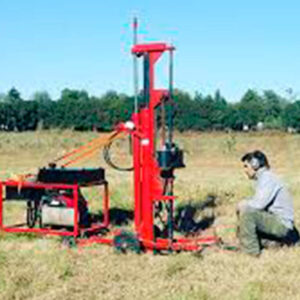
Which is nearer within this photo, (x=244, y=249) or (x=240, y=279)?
(x=240, y=279)

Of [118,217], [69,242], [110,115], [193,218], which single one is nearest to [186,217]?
[193,218]

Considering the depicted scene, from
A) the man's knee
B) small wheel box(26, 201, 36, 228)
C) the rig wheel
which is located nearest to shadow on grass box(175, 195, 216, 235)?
the rig wheel

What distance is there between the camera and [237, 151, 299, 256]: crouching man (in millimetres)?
7953

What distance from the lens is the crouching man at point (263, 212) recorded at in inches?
313

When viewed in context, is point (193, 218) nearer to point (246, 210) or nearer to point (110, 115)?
point (246, 210)

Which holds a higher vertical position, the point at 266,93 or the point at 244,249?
the point at 266,93

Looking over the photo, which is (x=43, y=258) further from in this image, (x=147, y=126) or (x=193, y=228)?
(x=193, y=228)

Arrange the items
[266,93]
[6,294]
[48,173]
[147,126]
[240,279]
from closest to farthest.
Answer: [6,294], [240,279], [147,126], [48,173], [266,93]

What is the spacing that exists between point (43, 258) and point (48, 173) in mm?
2010

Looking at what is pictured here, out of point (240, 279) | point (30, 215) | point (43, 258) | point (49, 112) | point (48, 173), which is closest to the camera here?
point (240, 279)

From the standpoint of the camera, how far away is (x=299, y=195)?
510 inches

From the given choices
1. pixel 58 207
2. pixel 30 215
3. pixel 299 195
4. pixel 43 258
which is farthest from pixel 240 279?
pixel 299 195

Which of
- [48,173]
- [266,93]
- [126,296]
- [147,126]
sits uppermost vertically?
[266,93]

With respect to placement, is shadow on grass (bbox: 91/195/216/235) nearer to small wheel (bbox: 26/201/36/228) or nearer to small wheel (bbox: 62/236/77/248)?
small wheel (bbox: 26/201/36/228)
